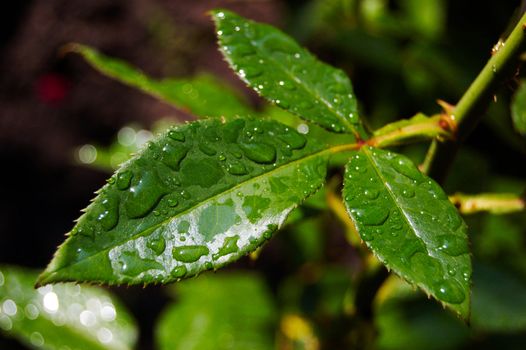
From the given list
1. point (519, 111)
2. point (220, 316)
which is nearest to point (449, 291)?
point (519, 111)

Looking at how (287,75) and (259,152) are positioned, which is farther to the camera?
(287,75)

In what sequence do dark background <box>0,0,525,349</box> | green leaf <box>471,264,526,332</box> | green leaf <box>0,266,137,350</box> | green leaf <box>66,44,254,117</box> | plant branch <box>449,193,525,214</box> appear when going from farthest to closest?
dark background <box>0,0,525,349</box> < green leaf <box>0,266,137,350</box> < green leaf <box>471,264,526,332</box> < green leaf <box>66,44,254,117</box> < plant branch <box>449,193,525,214</box>

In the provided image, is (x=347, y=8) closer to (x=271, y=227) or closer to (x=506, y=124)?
(x=506, y=124)

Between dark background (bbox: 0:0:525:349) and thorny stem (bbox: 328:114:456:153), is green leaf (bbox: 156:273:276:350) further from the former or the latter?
dark background (bbox: 0:0:525:349)

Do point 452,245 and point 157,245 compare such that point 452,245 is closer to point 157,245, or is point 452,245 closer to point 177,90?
point 157,245

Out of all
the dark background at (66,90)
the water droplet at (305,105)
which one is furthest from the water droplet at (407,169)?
the dark background at (66,90)

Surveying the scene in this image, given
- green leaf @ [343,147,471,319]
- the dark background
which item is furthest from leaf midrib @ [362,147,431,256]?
the dark background

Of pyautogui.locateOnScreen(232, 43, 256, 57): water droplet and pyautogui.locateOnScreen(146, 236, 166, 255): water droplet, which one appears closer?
pyautogui.locateOnScreen(146, 236, 166, 255): water droplet
